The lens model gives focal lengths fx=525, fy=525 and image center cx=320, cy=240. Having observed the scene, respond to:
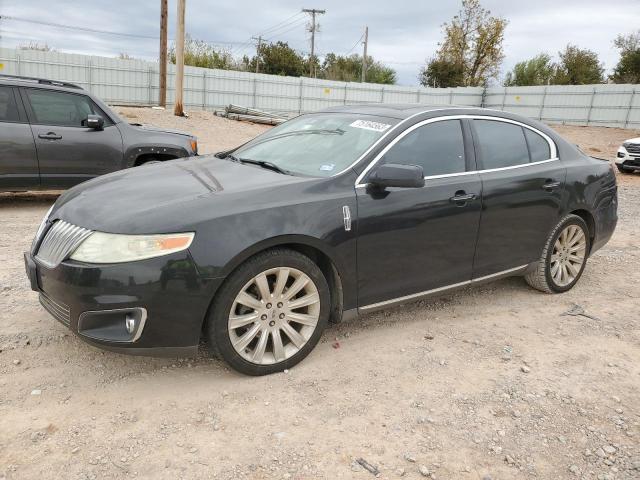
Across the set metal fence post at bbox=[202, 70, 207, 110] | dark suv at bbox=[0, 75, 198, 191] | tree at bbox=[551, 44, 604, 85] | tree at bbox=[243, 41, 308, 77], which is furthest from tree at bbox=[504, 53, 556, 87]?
dark suv at bbox=[0, 75, 198, 191]

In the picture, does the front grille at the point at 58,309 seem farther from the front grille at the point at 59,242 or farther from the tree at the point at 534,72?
the tree at the point at 534,72

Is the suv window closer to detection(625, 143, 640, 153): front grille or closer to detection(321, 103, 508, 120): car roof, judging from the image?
detection(321, 103, 508, 120): car roof

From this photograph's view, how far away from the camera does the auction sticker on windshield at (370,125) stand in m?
3.63

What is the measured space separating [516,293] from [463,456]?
2554 millimetres

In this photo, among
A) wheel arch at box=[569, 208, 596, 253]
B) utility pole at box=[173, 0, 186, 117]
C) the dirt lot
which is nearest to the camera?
the dirt lot

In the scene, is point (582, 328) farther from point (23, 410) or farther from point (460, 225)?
point (23, 410)

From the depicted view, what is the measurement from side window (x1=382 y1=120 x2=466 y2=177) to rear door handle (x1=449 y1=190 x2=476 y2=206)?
178 millimetres

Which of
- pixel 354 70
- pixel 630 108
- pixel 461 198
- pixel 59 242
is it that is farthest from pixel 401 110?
pixel 354 70

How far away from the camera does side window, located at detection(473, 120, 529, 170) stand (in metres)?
4.01

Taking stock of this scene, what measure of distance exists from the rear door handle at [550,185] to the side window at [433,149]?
890 mm

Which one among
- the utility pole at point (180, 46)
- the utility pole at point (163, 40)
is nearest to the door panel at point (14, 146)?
the utility pole at point (180, 46)

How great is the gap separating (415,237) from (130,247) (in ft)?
5.96

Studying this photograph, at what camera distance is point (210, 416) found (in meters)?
2.74

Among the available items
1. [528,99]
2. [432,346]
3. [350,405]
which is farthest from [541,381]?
[528,99]
